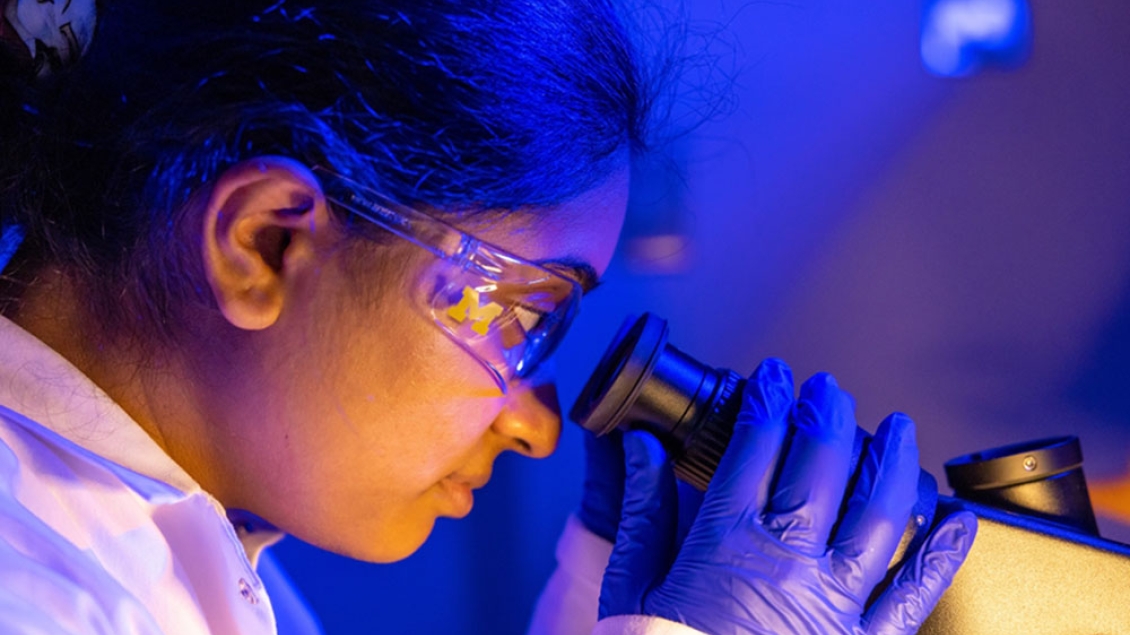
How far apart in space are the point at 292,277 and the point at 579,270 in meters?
0.26

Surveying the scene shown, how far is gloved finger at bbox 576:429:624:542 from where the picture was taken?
1.22 metres

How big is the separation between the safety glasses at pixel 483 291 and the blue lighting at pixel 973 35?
82cm

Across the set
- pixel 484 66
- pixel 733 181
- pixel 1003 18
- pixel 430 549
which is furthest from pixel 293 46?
pixel 1003 18

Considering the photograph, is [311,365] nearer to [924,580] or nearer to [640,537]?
[640,537]

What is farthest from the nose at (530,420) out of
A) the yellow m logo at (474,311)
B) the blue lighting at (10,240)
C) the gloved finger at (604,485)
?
the blue lighting at (10,240)

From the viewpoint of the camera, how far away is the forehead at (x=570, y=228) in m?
0.85

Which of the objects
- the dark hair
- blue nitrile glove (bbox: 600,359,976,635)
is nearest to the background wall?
blue nitrile glove (bbox: 600,359,976,635)

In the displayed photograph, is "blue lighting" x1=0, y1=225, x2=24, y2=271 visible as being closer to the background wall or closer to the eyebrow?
the eyebrow

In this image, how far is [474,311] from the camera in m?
0.87

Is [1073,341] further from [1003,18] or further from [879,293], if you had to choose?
[1003,18]

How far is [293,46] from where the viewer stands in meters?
0.78

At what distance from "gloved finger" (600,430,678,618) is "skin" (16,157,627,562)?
0.19m

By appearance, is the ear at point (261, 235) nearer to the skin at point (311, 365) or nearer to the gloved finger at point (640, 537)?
the skin at point (311, 365)

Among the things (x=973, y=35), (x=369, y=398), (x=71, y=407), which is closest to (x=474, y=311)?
(x=369, y=398)
